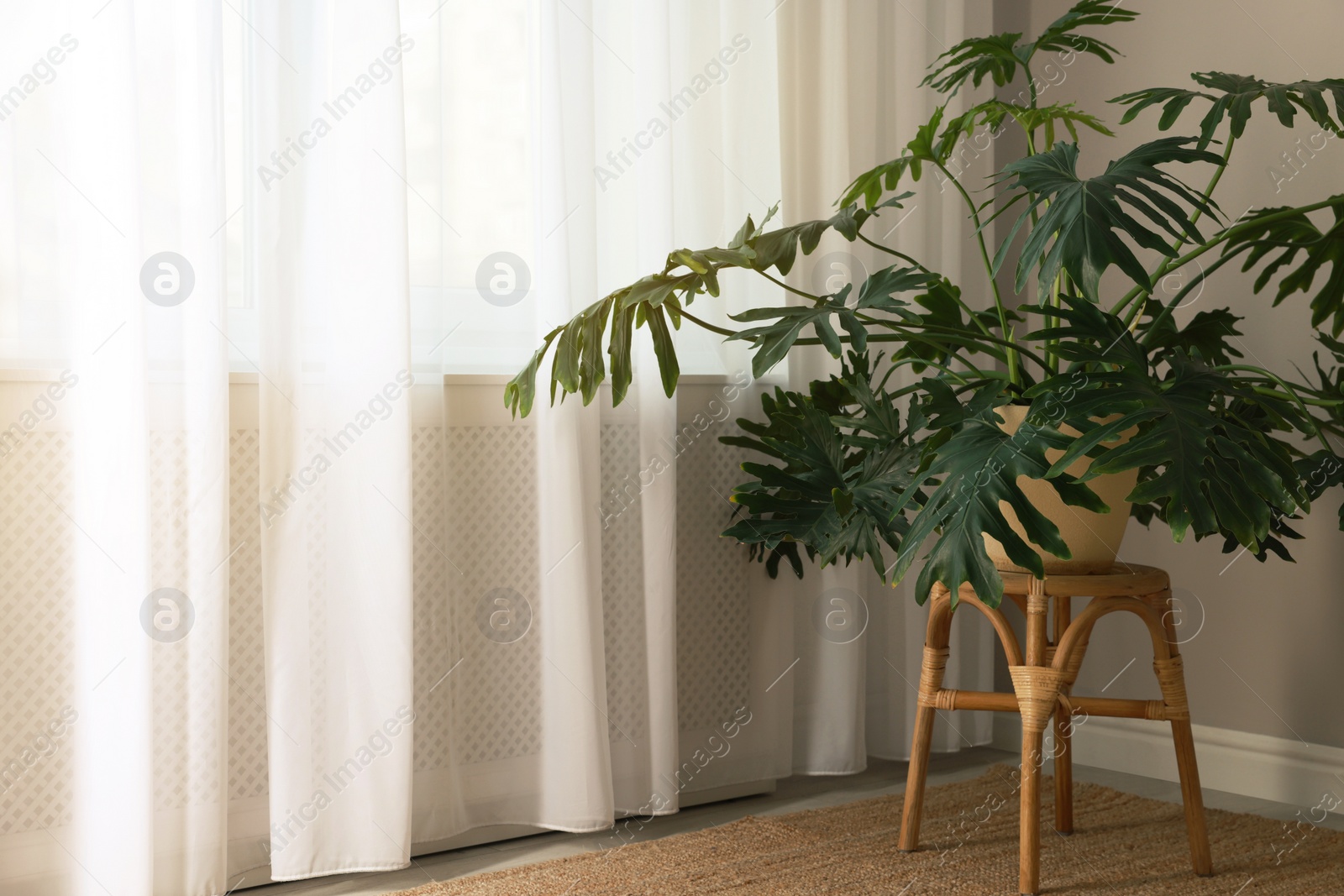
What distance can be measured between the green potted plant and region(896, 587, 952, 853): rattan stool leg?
12 centimetres

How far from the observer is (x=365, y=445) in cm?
183

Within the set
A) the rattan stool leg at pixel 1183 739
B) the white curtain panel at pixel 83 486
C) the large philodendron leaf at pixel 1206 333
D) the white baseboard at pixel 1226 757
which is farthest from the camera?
the white baseboard at pixel 1226 757

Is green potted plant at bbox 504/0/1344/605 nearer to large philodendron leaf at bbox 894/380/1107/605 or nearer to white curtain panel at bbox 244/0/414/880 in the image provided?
large philodendron leaf at bbox 894/380/1107/605

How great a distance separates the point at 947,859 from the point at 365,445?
1143mm

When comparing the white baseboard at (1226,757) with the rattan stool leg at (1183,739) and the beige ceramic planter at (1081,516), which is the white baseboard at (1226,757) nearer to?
the rattan stool leg at (1183,739)

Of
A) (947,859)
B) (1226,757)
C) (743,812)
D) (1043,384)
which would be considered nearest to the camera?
(1043,384)

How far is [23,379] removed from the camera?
1618 millimetres

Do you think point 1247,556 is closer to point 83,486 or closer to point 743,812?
point 743,812

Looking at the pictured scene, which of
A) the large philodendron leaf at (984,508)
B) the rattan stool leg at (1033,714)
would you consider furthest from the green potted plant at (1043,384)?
Answer: the rattan stool leg at (1033,714)

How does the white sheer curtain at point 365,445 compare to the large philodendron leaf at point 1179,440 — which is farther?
the white sheer curtain at point 365,445

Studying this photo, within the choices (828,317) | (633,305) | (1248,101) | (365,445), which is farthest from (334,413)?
(1248,101)

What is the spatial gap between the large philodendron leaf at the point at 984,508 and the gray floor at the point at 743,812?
2.88 ft

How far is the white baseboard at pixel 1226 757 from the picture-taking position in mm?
2203

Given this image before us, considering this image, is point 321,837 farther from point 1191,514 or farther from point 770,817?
point 1191,514
